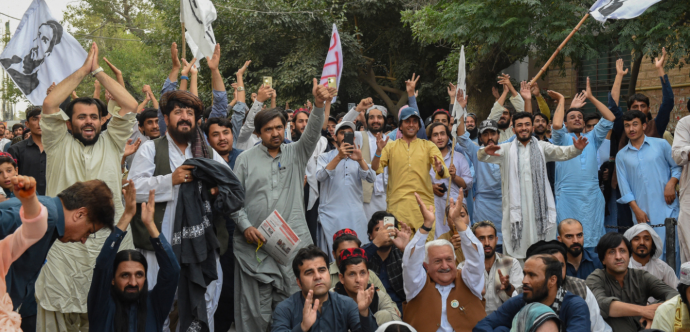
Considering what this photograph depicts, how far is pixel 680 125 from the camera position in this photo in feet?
20.8

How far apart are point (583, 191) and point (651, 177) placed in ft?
2.27

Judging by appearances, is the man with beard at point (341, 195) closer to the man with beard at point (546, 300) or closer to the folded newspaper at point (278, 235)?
the folded newspaper at point (278, 235)

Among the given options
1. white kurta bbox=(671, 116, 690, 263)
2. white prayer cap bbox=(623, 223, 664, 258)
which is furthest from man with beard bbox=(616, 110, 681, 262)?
white prayer cap bbox=(623, 223, 664, 258)

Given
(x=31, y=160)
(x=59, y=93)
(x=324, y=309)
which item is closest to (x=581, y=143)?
(x=324, y=309)

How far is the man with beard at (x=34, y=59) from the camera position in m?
5.88

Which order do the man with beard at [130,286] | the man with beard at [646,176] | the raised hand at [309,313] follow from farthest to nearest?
the man with beard at [646,176], the man with beard at [130,286], the raised hand at [309,313]

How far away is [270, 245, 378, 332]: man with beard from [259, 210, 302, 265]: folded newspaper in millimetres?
568

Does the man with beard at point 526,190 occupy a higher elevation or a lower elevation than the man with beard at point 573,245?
higher

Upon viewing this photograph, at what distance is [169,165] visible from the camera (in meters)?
4.84

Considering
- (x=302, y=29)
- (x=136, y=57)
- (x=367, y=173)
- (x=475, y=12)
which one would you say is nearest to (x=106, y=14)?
(x=136, y=57)

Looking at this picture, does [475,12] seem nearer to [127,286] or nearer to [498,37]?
[498,37]

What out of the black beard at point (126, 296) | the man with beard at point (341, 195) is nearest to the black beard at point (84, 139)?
the black beard at point (126, 296)

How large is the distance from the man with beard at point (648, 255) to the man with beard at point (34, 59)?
5.48m

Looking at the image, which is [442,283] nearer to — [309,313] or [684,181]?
[309,313]
